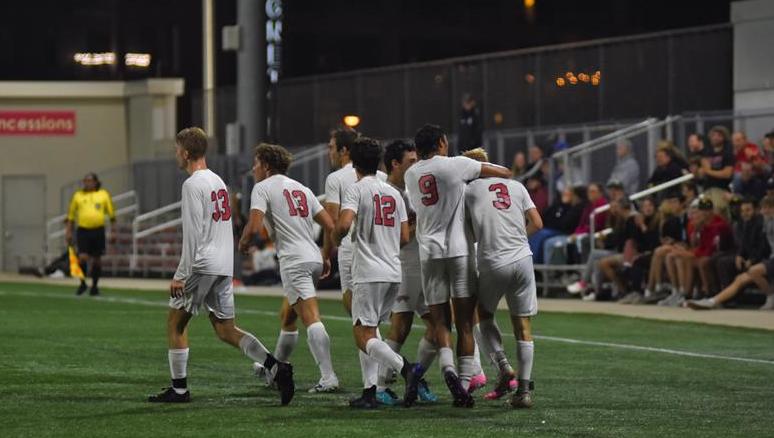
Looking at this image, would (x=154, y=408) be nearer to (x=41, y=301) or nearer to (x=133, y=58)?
(x=41, y=301)

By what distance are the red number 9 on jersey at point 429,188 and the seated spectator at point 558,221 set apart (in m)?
14.8

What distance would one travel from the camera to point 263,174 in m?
12.4

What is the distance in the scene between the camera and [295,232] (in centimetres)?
1229

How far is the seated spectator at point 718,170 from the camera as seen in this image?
23250mm

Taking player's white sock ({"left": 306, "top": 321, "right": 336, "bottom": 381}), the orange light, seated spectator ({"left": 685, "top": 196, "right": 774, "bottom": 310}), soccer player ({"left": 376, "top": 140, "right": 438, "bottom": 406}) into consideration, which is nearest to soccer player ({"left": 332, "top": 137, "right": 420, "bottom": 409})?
soccer player ({"left": 376, "top": 140, "right": 438, "bottom": 406})

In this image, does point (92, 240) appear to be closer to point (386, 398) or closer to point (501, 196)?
point (386, 398)

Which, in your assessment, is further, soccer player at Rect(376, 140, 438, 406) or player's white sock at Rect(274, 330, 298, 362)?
player's white sock at Rect(274, 330, 298, 362)

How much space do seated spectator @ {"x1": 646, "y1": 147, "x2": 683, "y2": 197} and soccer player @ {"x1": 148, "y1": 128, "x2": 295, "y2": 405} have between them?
14302 millimetres

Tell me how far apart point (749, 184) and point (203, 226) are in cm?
1309

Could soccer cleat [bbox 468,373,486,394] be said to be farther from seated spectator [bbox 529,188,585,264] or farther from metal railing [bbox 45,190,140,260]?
metal railing [bbox 45,190,140,260]

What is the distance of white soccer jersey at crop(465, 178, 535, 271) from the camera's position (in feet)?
38.2

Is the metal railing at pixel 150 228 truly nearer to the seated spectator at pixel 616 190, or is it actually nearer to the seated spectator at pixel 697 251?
the seated spectator at pixel 616 190

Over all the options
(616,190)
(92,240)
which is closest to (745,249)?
(616,190)

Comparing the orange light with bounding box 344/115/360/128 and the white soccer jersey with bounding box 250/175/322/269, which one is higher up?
the orange light with bounding box 344/115/360/128
